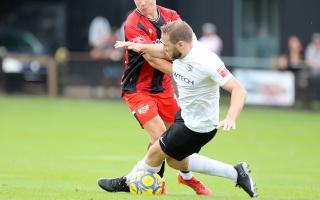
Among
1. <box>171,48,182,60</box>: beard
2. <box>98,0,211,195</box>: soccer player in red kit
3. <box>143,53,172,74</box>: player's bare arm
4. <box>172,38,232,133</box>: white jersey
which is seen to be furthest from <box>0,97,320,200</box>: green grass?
<box>171,48,182,60</box>: beard

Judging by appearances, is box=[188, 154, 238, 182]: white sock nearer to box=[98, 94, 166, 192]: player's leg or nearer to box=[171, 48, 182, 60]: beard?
box=[98, 94, 166, 192]: player's leg

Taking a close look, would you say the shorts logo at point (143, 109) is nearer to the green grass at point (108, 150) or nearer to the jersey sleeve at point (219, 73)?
the green grass at point (108, 150)

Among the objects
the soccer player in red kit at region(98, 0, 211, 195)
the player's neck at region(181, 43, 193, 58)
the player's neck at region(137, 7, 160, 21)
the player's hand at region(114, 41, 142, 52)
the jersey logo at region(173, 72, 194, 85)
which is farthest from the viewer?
the player's neck at region(137, 7, 160, 21)

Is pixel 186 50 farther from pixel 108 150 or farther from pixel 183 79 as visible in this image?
pixel 108 150

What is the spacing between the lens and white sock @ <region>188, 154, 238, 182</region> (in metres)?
9.67

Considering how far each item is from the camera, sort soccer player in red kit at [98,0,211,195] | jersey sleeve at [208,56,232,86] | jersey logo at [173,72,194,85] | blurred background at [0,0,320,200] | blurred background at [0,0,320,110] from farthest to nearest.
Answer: blurred background at [0,0,320,110], blurred background at [0,0,320,200], soccer player in red kit at [98,0,211,195], jersey logo at [173,72,194,85], jersey sleeve at [208,56,232,86]

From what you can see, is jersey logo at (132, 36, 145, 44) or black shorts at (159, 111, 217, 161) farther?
jersey logo at (132, 36, 145, 44)

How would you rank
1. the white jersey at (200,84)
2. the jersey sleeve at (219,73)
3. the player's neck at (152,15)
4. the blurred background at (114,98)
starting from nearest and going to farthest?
A: the jersey sleeve at (219,73) → the white jersey at (200,84) → the player's neck at (152,15) → the blurred background at (114,98)

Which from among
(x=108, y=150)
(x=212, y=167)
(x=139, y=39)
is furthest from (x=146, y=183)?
(x=108, y=150)

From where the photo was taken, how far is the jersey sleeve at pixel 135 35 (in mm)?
10164

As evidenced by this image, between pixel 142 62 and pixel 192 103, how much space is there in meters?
1.24

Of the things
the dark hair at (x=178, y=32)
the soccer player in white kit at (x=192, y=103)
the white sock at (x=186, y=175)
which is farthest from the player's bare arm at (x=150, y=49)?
the white sock at (x=186, y=175)

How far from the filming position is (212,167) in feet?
31.8

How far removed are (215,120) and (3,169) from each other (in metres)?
4.39
